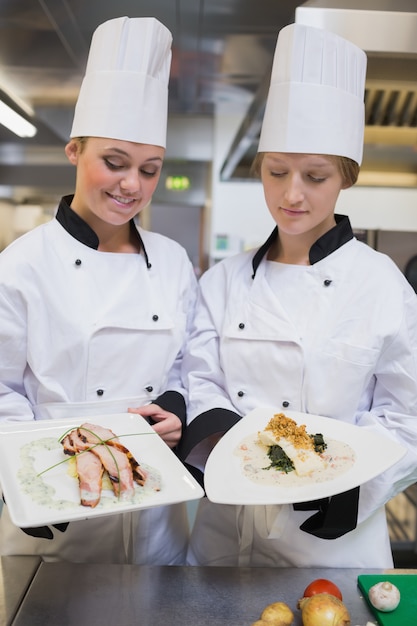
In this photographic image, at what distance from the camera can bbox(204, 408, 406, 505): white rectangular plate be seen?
1004 millimetres

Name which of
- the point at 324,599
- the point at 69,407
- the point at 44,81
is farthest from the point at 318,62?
the point at 44,81

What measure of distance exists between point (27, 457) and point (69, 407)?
0.25m

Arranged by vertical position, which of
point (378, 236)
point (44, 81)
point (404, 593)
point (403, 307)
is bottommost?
point (404, 593)

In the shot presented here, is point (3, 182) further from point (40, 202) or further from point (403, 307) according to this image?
point (403, 307)

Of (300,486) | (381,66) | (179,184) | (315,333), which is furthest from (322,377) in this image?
(179,184)

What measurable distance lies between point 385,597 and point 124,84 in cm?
119

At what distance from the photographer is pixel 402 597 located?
1072 mm

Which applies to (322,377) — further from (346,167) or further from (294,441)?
(346,167)

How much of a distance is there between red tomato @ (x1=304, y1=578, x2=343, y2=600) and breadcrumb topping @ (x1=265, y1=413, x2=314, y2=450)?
241 millimetres

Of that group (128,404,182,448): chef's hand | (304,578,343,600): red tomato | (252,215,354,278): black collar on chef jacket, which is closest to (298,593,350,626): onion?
(304,578,343,600): red tomato

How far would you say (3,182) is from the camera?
6.18m

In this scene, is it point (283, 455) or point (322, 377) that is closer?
point (283, 455)

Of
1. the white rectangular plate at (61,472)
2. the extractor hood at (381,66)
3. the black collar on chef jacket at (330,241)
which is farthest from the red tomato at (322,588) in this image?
the extractor hood at (381,66)

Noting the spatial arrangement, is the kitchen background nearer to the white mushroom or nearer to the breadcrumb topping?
the breadcrumb topping
